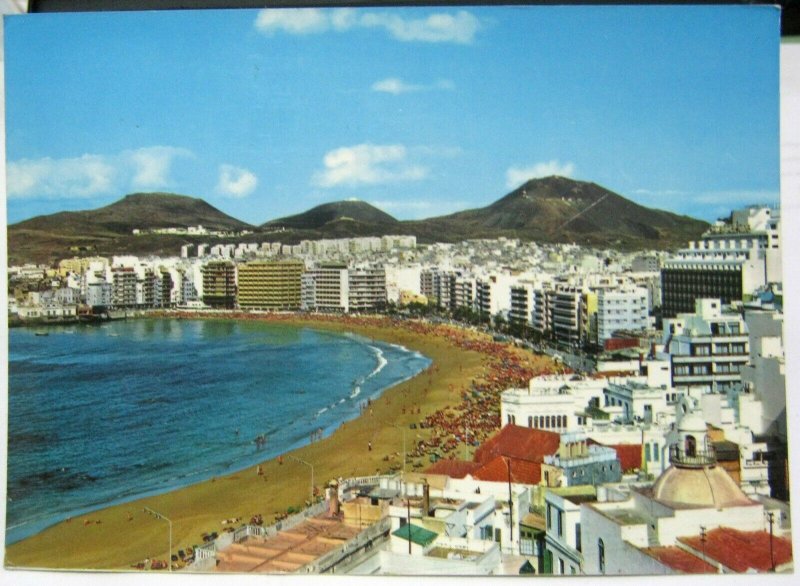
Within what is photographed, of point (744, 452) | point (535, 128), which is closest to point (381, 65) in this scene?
point (535, 128)

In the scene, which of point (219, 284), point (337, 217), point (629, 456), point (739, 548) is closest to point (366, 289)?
point (337, 217)

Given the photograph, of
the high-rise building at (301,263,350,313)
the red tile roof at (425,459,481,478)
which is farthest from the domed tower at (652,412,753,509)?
the high-rise building at (301,263,350,313)

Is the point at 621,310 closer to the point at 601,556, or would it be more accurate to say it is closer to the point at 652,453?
the point at 652,453

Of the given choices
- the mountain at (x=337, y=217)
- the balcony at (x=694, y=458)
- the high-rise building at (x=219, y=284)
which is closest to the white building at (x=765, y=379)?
the balcony at (x=694, y=458)

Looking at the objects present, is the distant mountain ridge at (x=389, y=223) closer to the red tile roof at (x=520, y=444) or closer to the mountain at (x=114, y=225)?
the mountain at (x=114, y=225)

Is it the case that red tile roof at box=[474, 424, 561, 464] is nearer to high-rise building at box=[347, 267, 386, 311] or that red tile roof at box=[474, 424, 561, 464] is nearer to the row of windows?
the row of windows
